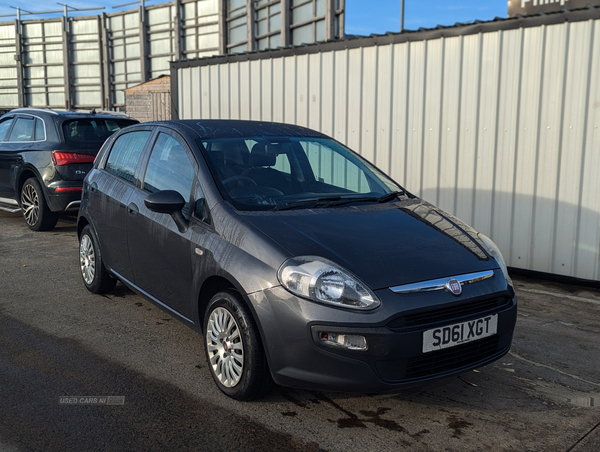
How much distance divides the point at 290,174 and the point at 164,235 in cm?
96

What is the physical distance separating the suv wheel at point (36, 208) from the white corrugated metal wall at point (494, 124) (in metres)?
4.11

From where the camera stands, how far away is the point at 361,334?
9.61 feet

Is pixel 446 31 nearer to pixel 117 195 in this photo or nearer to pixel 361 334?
pixel 117 195

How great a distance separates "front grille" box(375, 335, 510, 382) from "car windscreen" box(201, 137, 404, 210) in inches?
48.3

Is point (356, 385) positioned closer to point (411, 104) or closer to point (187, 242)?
point (187, 242)

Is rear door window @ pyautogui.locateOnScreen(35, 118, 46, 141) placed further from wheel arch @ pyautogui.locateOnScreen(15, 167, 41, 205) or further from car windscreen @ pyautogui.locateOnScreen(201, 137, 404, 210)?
car windscreen @ pyautogui.locateOnScreen(201, 137, 404, 210)

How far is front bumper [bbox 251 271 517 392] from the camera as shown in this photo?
9.64 feet

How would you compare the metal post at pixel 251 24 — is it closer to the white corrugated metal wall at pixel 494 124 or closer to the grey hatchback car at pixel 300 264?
the white corrugated metal wall at pixel 494 124

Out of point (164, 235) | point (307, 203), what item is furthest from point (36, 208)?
point (307, 203)

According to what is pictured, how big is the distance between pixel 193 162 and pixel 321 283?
1431mm

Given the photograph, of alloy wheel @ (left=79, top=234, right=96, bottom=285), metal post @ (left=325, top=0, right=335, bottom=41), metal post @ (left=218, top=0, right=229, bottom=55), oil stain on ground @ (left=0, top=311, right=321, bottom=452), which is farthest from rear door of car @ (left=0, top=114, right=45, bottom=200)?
metal post @ (left=218, top=0, right=229, bottom=55)

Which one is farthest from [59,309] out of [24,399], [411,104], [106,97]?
[106,97]

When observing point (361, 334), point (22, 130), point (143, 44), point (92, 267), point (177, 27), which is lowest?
point (92, 267)

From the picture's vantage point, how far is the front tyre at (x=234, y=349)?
3.21 meters
